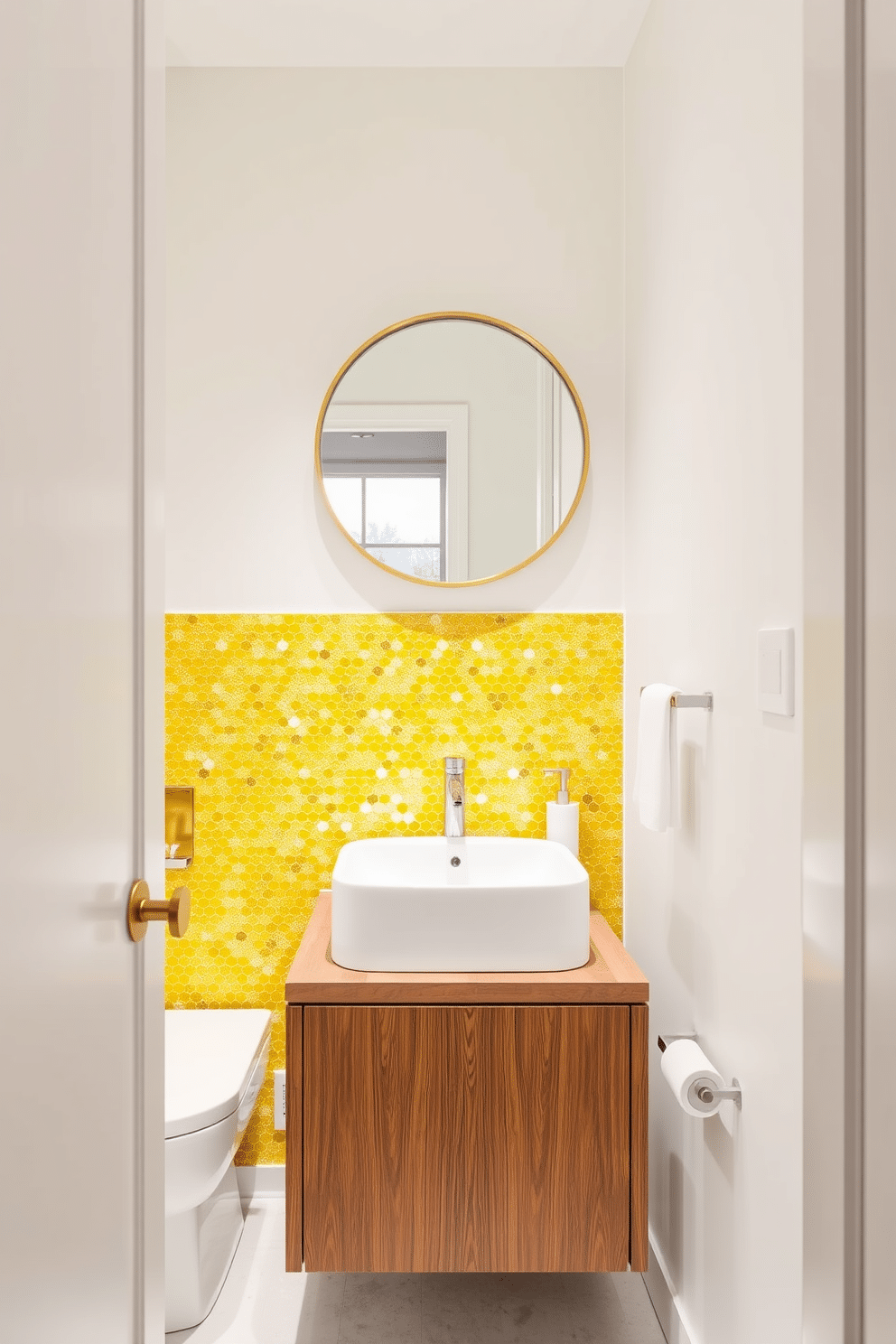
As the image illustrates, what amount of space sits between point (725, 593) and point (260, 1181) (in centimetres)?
172

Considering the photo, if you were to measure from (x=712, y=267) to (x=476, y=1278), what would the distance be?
1.97m

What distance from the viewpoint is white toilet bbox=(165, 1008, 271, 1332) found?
1.55 metres

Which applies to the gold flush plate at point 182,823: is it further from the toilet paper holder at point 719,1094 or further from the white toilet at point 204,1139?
the toilet paper holder at point 719,1094

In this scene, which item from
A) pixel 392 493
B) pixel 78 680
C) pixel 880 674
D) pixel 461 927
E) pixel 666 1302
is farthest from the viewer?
pixel 392 493

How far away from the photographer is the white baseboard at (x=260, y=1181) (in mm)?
2117

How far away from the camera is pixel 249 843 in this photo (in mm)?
2119

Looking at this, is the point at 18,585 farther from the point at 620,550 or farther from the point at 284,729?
the point at 620,550

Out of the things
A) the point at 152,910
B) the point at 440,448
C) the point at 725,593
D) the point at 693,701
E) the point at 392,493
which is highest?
the point at 440,448

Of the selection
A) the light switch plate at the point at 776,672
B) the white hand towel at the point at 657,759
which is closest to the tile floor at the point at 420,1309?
the white hand towel at the point at 657,759

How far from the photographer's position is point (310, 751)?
212 centimetres

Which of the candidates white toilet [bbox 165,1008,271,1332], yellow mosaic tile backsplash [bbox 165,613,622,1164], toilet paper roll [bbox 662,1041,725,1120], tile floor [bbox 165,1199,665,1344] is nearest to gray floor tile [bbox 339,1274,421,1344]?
tile floor [bbox 165,1199,665,1344]

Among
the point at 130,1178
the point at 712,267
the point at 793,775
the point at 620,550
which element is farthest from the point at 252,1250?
the point at 712,267

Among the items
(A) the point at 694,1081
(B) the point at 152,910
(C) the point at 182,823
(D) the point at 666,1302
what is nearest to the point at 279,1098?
(C) the point at 182,823

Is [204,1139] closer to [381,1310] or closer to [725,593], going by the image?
[381,1310]
